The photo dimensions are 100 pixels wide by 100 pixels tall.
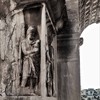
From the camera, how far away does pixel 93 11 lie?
2088cm

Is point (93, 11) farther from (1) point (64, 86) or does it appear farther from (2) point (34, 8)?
(2) point (34, 8)

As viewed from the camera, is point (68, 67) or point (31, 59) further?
point (68, 67)

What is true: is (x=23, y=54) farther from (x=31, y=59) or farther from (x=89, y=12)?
(x=89, y=12)

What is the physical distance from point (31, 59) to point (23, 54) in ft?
0.78

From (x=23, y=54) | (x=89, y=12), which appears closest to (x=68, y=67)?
(x=23, y=54)

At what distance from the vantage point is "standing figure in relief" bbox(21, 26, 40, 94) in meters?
7.50

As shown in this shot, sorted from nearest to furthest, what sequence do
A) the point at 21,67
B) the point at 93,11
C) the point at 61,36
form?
the point at 21,67
the point at 61,36
the point at 93,11

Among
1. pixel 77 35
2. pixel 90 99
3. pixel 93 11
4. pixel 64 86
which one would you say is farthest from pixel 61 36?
pixel 90 99

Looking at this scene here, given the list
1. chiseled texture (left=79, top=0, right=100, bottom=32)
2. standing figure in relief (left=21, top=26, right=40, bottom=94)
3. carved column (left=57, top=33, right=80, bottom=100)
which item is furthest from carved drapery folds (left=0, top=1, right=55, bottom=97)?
chiseled texture (left=79, top=0, right=100, bottom=32)

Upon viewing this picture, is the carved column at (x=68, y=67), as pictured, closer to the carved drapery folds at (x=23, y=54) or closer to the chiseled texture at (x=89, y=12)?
the chiseled texture at (x=89, y=12)

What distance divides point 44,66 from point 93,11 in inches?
545

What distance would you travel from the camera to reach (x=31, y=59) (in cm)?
758

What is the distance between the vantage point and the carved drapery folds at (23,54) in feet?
24.6

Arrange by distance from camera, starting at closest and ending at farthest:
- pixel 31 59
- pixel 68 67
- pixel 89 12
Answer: pixel 31 59, pixel 68 67, pixel 89 12
